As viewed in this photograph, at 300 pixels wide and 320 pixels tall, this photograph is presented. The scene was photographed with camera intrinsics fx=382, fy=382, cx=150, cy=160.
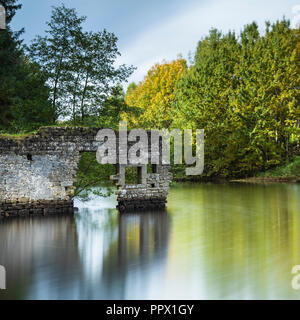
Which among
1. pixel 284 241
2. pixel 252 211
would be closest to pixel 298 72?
pixel 252 211

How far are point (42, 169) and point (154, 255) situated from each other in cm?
639

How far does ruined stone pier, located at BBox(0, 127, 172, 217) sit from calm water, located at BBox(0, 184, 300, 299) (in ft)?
2.75

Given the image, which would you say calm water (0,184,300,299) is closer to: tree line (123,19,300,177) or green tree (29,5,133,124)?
green tree (29,5,133,124)

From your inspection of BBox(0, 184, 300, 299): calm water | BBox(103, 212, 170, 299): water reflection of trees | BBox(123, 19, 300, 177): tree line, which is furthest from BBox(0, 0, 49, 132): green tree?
BBox(123, 19, 300, 177): tree line

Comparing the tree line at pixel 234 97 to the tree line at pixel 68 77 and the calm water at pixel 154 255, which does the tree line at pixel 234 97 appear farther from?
the calm water at pixel 154 255

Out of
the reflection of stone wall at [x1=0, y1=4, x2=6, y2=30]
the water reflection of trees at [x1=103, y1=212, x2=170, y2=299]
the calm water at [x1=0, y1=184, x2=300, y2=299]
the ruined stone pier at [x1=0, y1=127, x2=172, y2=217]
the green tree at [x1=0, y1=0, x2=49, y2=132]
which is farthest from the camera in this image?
the reflection of stone wall at [x1=0, y1=4, x2=6, y2=30]

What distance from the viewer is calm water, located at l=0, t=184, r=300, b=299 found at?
6469mm

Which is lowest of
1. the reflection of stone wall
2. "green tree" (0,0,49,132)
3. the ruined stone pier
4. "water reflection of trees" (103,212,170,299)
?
"water reflection of trees" (103,212,170,299)

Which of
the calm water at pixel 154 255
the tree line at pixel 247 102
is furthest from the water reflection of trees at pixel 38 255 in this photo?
the tree line at pixel 247 102

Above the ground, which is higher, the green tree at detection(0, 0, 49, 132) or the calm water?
the green tree at detection(0, 0, 49, 132)

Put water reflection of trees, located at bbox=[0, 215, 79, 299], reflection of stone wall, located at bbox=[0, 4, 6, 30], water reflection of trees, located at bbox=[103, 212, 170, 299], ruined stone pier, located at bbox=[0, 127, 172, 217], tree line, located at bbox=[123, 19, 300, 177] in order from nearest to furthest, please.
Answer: water reflection of trees, located at bbox=[0, 215, 79, 299] → water reflection of trees, located at bbox=[103, 212, 170, 299] → ruined stone pier, located at bbox=[0, 127, 172, 217] → reflection of stone wall, located at bbox=[0, 4, 6, 30] → tree line, located at bbox=[123, 19, 300, 177]

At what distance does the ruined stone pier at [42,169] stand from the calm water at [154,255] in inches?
33.0

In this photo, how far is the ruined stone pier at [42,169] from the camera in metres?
13.0

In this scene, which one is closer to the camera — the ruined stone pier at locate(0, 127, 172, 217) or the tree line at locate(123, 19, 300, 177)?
the ruined stone pier at locate(0, 127, 172, 217)
